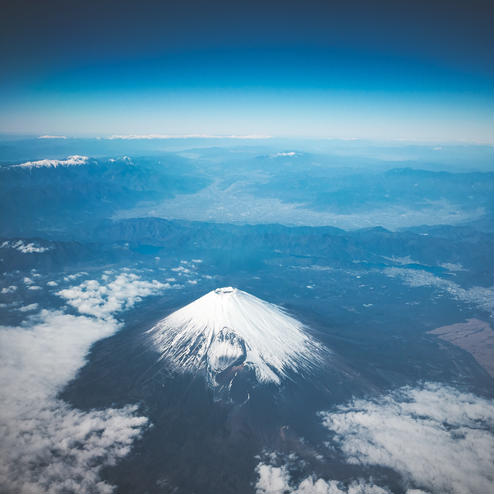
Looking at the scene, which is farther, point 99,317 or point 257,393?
point 99,317

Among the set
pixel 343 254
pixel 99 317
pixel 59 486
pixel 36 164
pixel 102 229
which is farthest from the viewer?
pixel 36 164

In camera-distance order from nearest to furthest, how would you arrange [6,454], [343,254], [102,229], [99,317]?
[6,454] → [99,317] → [343,254] → [102,229]

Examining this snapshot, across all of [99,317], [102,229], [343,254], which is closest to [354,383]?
[99,317]

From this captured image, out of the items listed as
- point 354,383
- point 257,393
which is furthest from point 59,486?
point 354,383

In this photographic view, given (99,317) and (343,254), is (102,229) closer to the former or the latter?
(99,317)

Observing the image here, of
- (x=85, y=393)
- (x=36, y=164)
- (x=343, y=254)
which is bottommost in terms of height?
(x=343, y=254)

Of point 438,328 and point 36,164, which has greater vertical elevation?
point 36,164
